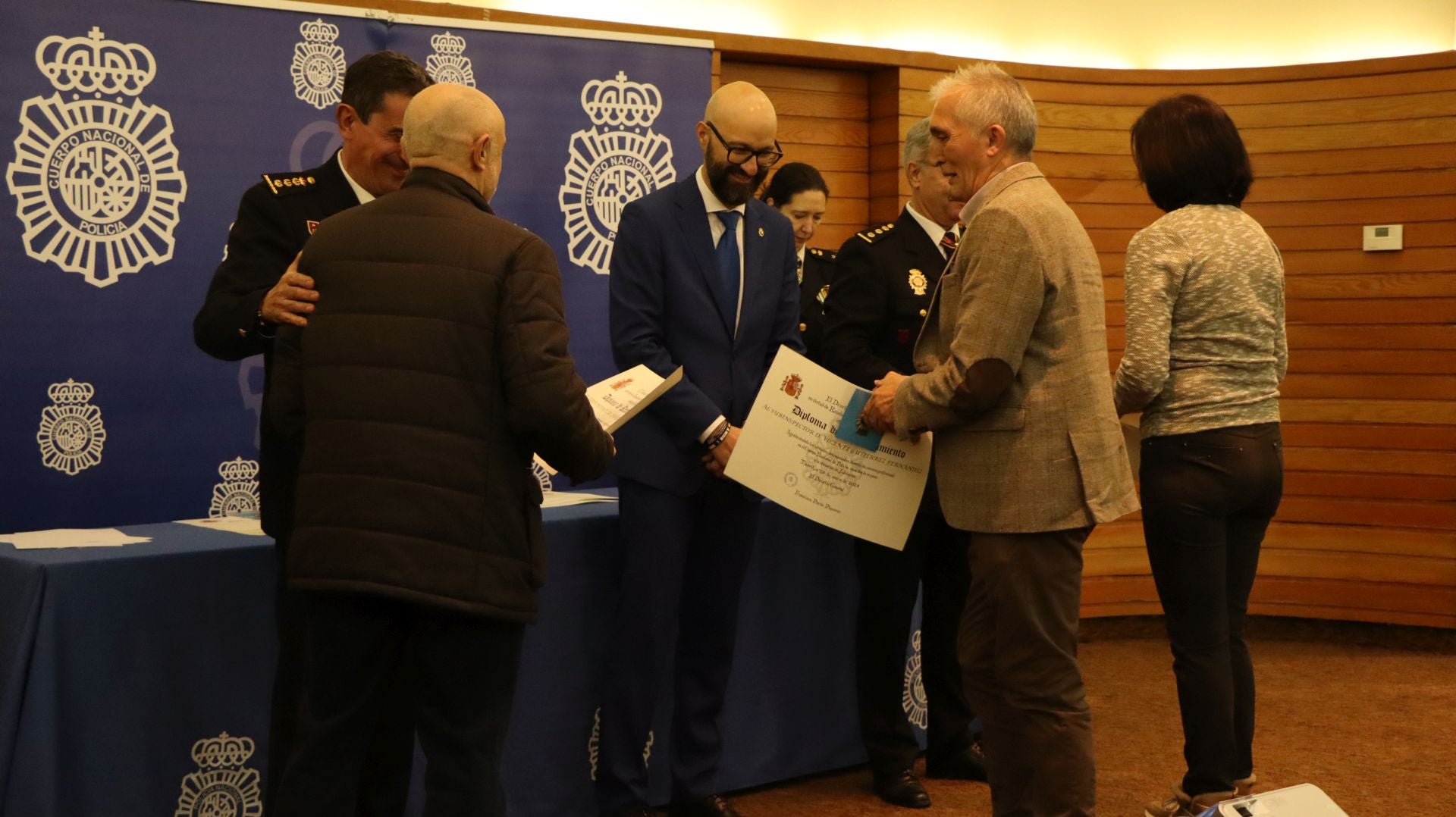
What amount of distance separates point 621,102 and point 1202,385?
222 centimetres

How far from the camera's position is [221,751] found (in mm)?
2680

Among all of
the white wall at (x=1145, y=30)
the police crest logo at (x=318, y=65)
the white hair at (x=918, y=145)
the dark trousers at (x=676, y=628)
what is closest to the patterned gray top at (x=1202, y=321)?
the white hair at (x=918, y=145)

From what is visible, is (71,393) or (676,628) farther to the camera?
(71,393)

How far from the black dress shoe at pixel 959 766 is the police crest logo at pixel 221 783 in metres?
1.70

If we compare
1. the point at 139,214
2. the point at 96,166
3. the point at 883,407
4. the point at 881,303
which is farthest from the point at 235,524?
the point at 881,303

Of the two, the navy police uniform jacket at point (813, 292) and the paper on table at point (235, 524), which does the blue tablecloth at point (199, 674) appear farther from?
the navy police uniform jacket at point (813, 292)

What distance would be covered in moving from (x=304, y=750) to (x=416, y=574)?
34cm

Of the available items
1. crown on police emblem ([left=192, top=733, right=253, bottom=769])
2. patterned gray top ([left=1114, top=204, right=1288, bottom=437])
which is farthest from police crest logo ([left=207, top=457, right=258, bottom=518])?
patterned gray top ([left=1114, top=204, right=1288, bottom=437])

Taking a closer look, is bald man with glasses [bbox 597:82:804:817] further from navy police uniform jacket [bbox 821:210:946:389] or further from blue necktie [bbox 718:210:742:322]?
navy police uniform jacket [bbox 821:210:946:389]

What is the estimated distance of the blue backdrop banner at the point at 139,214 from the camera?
3373 mm

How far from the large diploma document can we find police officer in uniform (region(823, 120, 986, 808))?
317mm

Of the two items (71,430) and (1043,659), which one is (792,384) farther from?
(71,430)

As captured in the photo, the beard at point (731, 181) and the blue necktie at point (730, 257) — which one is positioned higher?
the beard at point (731, 181)

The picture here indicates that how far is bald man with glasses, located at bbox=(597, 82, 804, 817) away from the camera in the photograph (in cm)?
292
